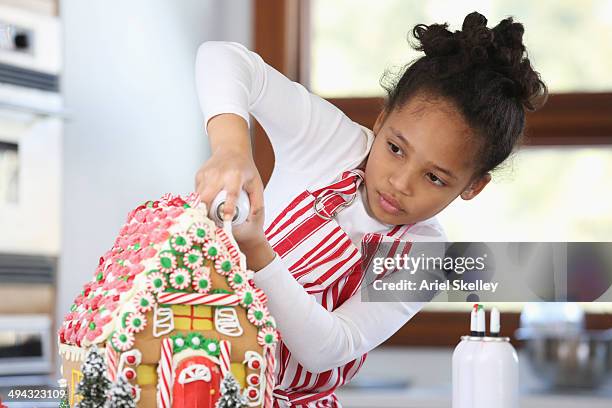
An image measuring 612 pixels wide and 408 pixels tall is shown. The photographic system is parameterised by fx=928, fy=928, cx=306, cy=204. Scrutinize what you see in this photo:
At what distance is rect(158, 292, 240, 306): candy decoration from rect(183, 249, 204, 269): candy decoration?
3cm

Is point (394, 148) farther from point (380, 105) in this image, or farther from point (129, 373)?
point (380, 105)

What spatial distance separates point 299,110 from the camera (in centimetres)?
133

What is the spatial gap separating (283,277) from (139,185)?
5.34 feet

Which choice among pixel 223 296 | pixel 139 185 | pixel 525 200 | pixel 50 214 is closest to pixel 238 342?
pixel 223 296

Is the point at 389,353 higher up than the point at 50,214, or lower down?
lower down

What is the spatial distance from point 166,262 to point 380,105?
77.7 inches

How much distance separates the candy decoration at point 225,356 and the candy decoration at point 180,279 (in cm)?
6

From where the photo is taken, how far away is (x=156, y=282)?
2.76 ft

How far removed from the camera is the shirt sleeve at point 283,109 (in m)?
1.12

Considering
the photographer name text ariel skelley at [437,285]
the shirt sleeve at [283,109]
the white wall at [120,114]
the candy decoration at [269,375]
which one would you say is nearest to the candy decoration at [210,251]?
the candy decoration at [269,375]

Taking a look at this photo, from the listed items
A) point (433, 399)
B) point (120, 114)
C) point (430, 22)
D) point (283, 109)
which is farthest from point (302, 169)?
point (430, 22)

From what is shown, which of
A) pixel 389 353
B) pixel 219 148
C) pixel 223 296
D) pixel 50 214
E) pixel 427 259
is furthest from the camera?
pixel 389 353

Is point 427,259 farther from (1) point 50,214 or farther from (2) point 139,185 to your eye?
(2) point 139,185

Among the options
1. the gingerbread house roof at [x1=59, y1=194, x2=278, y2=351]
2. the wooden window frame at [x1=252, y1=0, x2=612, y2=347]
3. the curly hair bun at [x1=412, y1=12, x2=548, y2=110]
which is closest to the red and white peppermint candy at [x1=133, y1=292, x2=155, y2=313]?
the gingerbread house roof at [x1=59, y1=194, x2=278, y2=351]
